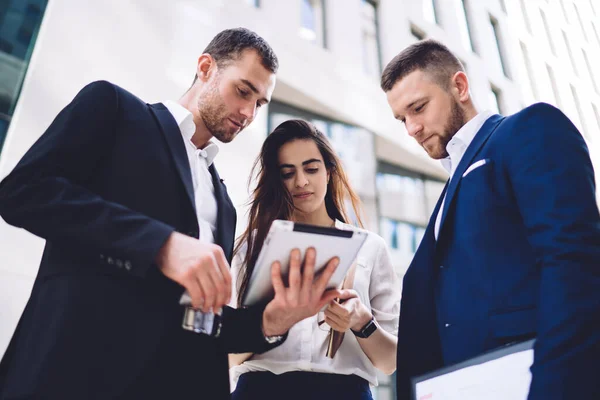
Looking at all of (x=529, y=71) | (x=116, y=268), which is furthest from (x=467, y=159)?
(x=529, y=71)

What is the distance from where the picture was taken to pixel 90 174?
128cm

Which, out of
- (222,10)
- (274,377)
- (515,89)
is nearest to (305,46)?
(222,10)

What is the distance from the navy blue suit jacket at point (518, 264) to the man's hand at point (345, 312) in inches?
7.4

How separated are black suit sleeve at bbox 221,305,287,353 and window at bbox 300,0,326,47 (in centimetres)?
636

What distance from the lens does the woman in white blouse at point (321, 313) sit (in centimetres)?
183

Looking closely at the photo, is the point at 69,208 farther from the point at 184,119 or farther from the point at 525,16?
the point at 525,16

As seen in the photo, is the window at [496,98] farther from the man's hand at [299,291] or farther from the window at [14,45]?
the man's hand at [299,291]

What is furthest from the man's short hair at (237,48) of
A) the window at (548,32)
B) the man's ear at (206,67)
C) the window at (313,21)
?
the window at (548,32)

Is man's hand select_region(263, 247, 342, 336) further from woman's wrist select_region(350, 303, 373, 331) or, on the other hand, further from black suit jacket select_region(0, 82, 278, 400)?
woman's wrist select_region(350, 303, 373, 331)

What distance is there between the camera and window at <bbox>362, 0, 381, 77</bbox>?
28.2 feet

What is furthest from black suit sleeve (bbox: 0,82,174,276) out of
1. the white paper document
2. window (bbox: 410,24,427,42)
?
window (bbox: 410,24,427,42)

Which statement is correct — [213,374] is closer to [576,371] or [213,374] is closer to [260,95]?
[576,371]

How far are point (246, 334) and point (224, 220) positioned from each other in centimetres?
44

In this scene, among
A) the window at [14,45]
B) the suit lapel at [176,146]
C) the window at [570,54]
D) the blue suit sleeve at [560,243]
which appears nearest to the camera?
the blue suit sleeve at [560,243]
